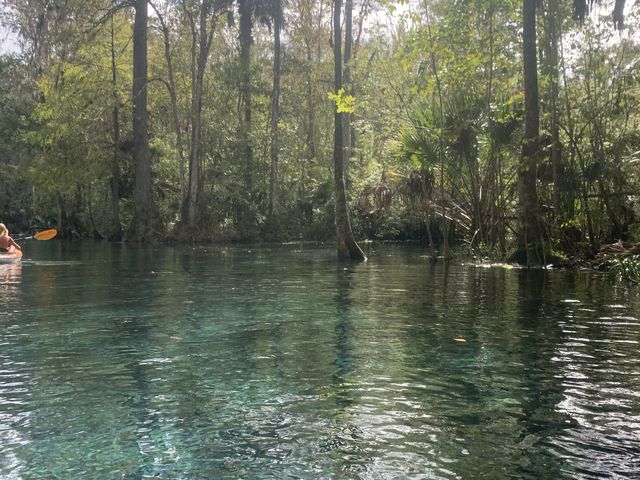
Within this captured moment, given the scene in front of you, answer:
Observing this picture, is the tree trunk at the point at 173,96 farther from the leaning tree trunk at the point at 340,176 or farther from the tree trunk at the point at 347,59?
the leaning tree trunk at the point at 340,176

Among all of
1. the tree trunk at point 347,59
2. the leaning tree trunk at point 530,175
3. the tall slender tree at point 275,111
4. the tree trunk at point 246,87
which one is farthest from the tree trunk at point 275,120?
the leaning tree trunk at point 530,175

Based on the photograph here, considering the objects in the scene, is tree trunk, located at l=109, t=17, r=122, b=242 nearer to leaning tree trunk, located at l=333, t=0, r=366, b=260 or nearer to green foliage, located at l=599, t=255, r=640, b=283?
leaning tree trunk, located at l=333, t=0, r=366, b=260

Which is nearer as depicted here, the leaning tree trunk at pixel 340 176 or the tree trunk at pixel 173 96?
the leaning tree trunk at pixel 340 176

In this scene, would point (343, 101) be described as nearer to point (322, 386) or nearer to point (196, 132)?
point (322, 386)

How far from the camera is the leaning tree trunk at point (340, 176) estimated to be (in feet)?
66.6

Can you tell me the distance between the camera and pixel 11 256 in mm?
19938

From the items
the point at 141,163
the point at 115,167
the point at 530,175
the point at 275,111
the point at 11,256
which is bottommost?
the point at 11,256

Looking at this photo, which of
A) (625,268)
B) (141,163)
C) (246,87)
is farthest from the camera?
(246,87)

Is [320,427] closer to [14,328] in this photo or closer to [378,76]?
[14,328]

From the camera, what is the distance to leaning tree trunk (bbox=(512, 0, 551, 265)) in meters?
16.9

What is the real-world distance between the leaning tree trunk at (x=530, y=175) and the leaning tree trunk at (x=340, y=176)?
560cm

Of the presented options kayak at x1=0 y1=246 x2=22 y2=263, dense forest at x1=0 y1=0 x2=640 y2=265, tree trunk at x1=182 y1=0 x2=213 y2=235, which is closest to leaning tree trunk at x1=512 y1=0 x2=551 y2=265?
dense forest at x1=0 y1=0 x2=640 y2=265

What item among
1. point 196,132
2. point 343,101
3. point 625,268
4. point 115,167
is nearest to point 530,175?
point 625,268

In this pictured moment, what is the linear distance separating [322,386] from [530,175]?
42.0 ft
